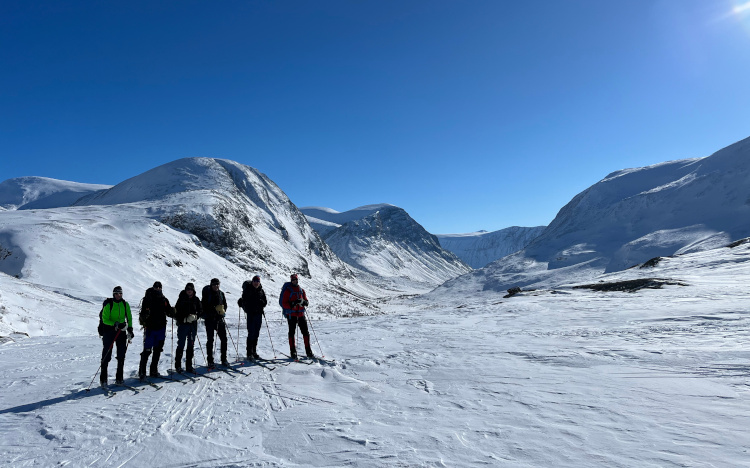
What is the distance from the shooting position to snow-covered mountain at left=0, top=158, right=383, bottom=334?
31.6 metres

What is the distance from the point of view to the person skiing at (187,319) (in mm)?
9305

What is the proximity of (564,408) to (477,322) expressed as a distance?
40.0ft

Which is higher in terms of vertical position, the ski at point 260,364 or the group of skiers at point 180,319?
the group of skiers at point 180,319

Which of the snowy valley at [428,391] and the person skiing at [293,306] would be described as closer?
the snowy valley at [428,391]

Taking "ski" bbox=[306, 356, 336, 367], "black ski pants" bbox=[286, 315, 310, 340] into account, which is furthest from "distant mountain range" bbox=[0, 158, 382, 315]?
"ski" bbox=[306, 356, 336, 367]

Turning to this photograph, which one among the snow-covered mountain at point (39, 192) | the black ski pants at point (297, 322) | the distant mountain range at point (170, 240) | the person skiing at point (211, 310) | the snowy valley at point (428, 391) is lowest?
the snowy valley at point (428, 391)

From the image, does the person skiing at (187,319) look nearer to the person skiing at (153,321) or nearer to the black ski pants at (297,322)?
the person skiing at (153,321)

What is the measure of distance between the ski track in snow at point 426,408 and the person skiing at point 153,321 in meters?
0.61

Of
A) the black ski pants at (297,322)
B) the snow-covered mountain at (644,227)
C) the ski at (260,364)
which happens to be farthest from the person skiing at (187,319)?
the snow-covered mountain at (644,227)

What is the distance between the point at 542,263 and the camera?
77.2 m

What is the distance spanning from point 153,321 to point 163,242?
41.6 metres

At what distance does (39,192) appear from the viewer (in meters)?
168

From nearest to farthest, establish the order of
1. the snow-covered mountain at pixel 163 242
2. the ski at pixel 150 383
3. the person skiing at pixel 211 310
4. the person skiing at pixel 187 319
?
the ski at pixel 150 383 → the person skiing at pixel 187 319 → the person skiing at pixel 211 310 → the snow-covered mountain at pixel 163 242

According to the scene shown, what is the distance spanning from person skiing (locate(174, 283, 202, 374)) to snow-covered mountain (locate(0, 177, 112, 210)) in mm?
171505
